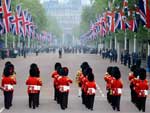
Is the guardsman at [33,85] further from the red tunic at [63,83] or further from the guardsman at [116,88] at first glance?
the guardsman at [116,88]

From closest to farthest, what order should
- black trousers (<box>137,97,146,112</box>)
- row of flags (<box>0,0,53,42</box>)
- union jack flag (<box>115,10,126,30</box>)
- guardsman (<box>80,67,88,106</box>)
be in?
black trousers (<box>137,97,146,112</box>), guardsman (<box>80,67,88,106</box>), union jack flag (<box>115,10,126,30</box>), row of flags (<box>0,0,53,42</box>)

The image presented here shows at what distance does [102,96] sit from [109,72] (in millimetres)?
4490

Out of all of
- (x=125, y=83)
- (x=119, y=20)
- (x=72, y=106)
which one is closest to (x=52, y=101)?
(x=72, y=106)

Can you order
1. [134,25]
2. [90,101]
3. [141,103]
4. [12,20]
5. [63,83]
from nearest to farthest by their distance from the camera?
[141,103], [63,83], [90,101], [134,25], [12,20]

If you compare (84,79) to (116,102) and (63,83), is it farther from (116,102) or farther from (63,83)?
(116,102)

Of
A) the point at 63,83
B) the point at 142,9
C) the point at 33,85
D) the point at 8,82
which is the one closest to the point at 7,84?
the point at 8,82

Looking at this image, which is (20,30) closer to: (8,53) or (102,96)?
(8,53)

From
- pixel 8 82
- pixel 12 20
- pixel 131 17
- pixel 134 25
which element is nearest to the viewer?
pixel 8 82

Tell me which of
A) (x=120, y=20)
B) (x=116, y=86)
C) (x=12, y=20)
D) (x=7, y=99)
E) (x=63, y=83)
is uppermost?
(x=12, y=20)

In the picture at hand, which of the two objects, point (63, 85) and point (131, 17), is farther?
point (131, 17)

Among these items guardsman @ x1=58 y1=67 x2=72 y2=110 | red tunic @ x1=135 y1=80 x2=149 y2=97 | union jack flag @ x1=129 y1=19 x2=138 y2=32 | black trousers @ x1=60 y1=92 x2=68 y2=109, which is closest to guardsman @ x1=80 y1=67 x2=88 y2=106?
guardsman @ x1=58 y1=67 x2=72 y2=110

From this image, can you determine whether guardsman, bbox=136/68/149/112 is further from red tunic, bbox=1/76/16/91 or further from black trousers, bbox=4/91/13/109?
black trousers, bbox=4/91/13/109

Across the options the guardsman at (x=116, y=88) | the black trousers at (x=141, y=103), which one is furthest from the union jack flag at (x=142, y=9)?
the black trousers at (x=141, y=103)

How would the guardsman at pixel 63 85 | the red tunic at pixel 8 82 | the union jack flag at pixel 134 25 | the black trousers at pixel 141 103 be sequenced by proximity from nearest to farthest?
the black trousers at pixel 141 103 → the red tunic at pixel 8 82 → the guardsman at pixel 63 85 → the union jack flag at pixel 134 25
